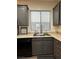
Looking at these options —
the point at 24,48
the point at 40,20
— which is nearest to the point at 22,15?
the point at 24,48

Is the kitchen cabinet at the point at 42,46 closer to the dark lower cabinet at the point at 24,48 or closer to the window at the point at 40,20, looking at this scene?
the dark lower cabinet at the point at 24,48

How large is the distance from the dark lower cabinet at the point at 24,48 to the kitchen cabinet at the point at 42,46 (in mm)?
157

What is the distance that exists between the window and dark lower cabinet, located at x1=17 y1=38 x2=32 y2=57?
6.02ft

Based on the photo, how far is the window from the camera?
21.6 feet

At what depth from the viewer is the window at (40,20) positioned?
659 centimetres

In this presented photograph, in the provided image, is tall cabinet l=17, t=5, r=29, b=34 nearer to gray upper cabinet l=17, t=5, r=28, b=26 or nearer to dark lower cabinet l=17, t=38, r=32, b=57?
gray upper cabinet l=17, t=5, r=28, b=26

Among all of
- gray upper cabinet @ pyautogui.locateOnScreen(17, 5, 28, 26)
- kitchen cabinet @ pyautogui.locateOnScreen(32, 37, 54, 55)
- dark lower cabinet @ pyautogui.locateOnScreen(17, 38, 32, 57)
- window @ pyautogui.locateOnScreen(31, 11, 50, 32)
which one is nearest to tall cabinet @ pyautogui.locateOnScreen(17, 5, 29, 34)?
gray upper cabinet @ pyautogui.locateOnScreen(17, 5, 28, 26)

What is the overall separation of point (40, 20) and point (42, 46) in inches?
85.7

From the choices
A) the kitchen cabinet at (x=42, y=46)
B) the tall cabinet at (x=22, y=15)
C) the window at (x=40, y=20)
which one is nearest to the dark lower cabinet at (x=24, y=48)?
the kitchen cabinet at (x=42, y=46)
